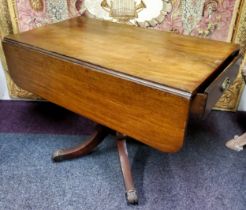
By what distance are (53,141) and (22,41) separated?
702 millimetres

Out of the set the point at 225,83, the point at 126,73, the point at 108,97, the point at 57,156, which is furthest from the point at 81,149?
the point at 225,83

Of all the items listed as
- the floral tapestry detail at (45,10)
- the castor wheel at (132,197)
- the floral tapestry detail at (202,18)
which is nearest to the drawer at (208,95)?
the castor wheel at (132,197)

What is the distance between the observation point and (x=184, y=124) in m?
0.86

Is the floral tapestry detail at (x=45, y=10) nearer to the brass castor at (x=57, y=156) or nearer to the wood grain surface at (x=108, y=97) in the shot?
the wood grain surface at (x=108, y=97)

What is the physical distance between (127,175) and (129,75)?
2.03 feet

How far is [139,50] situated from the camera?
3.75 feet

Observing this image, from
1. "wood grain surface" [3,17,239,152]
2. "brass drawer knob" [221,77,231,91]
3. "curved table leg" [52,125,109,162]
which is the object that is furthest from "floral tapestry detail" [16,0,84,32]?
"brass drawer knob" [221,77,231,91]

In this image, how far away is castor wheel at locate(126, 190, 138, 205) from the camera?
1.26 m

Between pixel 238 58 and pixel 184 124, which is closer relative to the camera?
pixel 184 124

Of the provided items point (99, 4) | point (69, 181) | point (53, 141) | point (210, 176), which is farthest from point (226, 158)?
point (99, 4)

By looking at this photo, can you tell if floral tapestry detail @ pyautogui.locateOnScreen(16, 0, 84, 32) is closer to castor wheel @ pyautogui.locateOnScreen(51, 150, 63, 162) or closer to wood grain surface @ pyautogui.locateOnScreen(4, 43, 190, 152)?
wood grain surface @ pyautogui.locateOnScreen(4, 43, 190, 152)

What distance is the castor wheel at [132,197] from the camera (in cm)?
126

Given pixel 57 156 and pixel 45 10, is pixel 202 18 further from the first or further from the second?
pixel 57 156

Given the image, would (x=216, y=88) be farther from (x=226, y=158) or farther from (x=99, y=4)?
(x=99, y=4)
